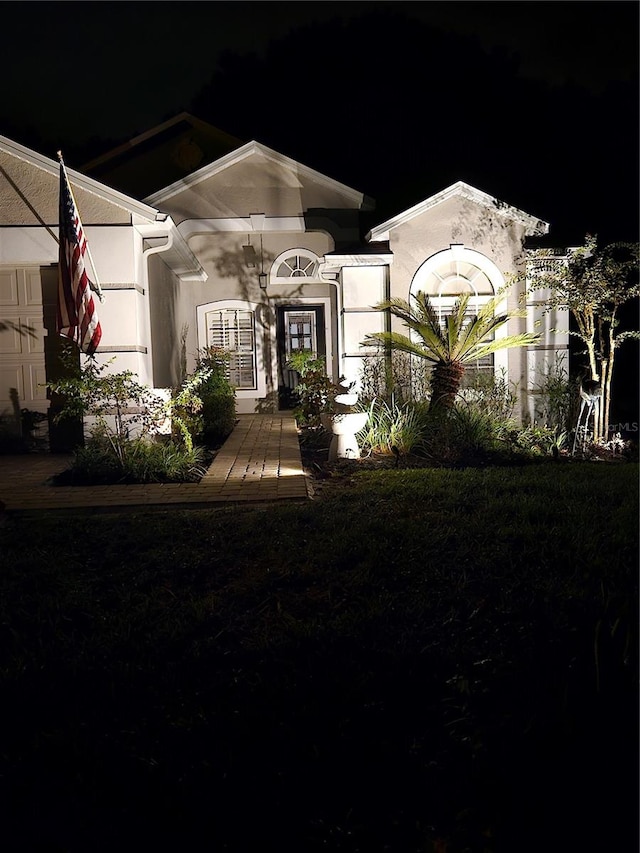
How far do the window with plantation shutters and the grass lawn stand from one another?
10.00m

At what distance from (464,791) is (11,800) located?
1.56m

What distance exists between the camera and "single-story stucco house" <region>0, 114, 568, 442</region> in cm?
958

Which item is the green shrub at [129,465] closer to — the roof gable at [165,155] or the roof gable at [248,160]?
the roof gable at [248,160]

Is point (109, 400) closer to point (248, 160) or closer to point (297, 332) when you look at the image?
point (297, 332)

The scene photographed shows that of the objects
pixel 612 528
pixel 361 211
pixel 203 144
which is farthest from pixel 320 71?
pixel 612 528

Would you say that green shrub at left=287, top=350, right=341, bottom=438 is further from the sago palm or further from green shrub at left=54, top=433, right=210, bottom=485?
green shrub at left=54, top=433, right=210, bottom=485

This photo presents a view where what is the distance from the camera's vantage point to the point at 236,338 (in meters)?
15.2

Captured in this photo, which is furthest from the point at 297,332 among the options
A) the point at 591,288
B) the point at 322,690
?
the point at 322,690

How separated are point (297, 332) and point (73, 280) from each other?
7.17 meters

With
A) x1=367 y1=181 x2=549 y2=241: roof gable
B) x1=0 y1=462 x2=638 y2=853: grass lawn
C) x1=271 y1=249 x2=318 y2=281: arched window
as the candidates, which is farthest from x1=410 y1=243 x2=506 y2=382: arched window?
x1=0 y1=462 x2=638 y2=853: grass lawn

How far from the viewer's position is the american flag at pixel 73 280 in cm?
854

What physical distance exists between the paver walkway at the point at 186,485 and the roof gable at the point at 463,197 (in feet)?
13.5

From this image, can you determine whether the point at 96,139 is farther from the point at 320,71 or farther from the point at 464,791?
the point at 464,791

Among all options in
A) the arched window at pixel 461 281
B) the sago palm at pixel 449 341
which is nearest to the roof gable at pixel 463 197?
the arched window at pixel 461 281
